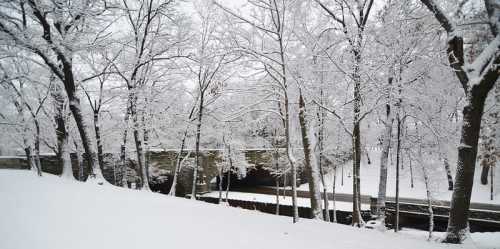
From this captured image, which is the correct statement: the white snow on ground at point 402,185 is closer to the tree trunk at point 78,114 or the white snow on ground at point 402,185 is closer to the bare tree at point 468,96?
the bare tree at point 468,96

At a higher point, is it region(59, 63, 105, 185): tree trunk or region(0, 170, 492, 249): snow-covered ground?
region(59, 63, 105, 185): tree trunk

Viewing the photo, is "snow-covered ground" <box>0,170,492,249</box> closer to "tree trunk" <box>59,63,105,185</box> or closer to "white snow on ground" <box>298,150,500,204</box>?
"tree trunk" <box>59,63,105,185</box>

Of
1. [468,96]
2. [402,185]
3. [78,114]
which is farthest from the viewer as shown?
[402,185]

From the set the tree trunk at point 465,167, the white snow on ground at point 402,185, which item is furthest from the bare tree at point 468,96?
the white snow on ground at point 402,185

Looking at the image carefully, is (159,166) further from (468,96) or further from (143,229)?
(468,96)

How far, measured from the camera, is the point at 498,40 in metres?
5.35

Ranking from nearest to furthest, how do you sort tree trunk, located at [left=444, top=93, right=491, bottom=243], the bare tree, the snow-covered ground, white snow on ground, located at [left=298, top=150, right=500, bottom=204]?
the snow-covered ground → the bare tree → tree trunk, located at [left=444, top=93, right=491, bottom=243] → white snow on ground, located at [left=298, top=150, right=500, bottom=204]

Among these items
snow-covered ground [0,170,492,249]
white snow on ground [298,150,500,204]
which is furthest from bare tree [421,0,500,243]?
white snow on ground [298,150,500,204]

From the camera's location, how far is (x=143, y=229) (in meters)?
4.91

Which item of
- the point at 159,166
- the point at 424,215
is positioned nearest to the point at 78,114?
the point at 159,166

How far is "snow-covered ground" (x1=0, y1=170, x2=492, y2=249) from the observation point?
4133 millimetres

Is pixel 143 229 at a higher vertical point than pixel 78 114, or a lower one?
lower

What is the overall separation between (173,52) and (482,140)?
841 inches

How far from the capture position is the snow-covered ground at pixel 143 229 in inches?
163
